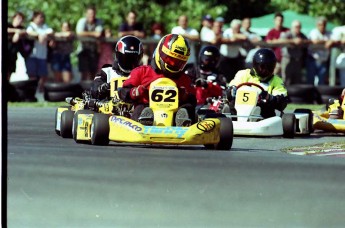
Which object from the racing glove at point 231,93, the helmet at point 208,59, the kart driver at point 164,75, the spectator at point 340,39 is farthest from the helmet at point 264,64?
the spectator at point 340,39

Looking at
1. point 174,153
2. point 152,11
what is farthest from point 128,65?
point 152,11

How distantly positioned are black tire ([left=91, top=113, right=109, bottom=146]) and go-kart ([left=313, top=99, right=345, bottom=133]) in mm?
4124

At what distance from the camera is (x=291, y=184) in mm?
10617

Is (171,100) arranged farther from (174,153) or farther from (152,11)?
(152,11)

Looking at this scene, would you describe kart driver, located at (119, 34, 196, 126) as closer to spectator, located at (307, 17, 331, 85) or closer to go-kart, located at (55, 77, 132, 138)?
go-kart, located at (55, 77, 132, 138)

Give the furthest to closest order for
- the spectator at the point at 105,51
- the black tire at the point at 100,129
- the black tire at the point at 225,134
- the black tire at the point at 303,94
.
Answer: the spectator at the point at 105,51
the black tire at the point at 303,94
the black tire at the point at 225,134
the black tire at the point at 100,129

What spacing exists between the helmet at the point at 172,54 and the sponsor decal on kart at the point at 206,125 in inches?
35.9

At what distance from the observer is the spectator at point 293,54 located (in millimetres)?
24156

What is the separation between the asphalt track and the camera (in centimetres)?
886

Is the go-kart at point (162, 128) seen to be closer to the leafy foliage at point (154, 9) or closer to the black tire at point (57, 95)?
the black tire at point (57, 95)

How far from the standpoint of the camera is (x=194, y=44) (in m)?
24.1

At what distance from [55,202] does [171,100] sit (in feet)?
14.1

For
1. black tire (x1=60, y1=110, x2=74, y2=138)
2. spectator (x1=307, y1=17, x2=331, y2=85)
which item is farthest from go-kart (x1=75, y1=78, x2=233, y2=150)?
spectator (x1=307, y1=17, x2=331, y2=85)

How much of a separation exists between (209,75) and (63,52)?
615cm
